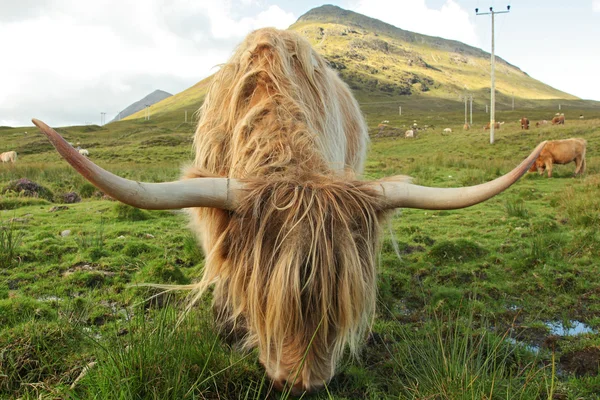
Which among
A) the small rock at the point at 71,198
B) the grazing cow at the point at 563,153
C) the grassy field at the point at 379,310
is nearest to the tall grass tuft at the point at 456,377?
the grassy field at the point at 379,310

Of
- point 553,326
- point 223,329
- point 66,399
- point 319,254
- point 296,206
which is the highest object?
point 296,206

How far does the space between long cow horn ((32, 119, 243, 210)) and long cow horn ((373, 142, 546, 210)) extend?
32.2 inches

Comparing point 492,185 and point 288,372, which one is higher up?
point 492,185

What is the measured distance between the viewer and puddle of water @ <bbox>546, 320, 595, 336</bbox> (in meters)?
3.28

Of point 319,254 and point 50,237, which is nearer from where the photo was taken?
point 319,254

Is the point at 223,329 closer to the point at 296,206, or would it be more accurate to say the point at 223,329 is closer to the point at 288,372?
the point at 288,372

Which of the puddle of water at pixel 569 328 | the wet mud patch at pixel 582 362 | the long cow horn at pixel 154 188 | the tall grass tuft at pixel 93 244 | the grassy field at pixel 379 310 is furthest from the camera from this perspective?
the tall grass tuft at pixel 93 244

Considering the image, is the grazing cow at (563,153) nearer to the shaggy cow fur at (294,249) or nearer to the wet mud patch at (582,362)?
the wet mud patch at (582,362)

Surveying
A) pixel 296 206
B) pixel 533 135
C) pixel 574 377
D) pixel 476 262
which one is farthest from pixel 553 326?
pixel 533 135

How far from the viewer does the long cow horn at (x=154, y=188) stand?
1.51 meters

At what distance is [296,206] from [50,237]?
4.89 meters

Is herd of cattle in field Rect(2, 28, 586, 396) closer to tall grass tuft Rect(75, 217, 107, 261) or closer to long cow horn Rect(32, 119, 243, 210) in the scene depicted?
long cow horn Rect(32, 119, 243, 210)

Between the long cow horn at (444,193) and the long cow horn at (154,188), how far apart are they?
2.68 feet

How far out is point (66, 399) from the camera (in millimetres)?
1873
